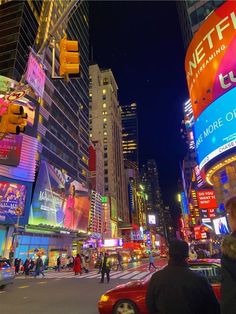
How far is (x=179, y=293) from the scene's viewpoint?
2969 millimetres

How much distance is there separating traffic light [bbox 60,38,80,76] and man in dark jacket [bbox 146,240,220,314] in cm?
683

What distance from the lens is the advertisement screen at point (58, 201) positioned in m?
43.3

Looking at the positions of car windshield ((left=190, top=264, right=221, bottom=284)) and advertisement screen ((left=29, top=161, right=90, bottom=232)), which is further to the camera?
advertisement screen ((left=29, top=161, right=90, bottom=232))

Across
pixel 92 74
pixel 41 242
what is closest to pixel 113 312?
pixel 41 242

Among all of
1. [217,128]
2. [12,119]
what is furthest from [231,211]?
[217,128]

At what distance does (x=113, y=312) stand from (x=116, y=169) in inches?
4654

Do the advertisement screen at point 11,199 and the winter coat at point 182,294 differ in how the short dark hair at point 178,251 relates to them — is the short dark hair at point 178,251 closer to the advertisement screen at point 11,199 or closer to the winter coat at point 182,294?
the winter coat at point 182,294

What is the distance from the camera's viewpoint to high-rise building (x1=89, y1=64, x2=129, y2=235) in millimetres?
120938

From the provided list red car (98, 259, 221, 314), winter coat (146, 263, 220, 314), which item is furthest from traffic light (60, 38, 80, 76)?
winter coat (146, 263, 220, 314)

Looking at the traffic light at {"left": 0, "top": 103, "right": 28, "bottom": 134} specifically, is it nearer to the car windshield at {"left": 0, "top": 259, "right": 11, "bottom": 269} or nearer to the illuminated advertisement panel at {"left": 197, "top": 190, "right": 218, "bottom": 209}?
the car windshield at {"left": 0, "top": 259, "right": 11, "bottom": 269}

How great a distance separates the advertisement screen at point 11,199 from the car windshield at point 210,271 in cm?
3295

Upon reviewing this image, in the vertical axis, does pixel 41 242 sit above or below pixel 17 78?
below

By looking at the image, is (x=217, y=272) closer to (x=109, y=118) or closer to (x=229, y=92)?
(x=229, y=92)

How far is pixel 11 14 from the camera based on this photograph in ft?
198
